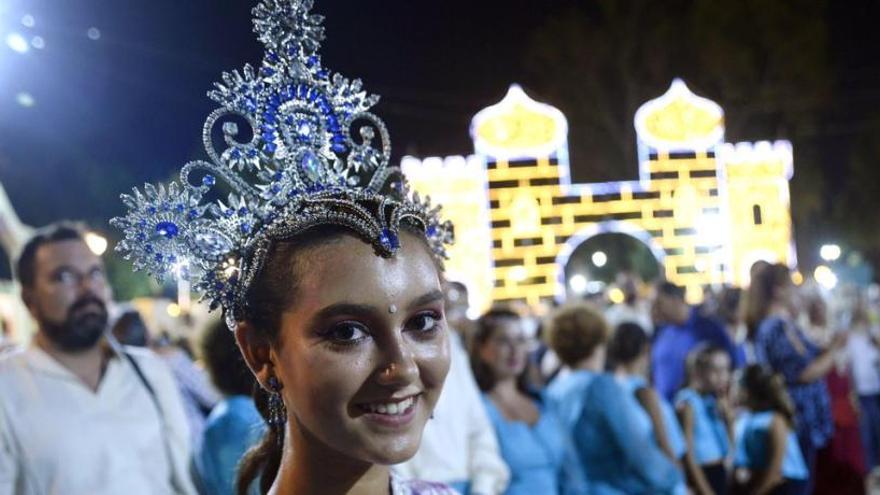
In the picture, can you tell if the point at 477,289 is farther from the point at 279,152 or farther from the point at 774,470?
the point at 279,152

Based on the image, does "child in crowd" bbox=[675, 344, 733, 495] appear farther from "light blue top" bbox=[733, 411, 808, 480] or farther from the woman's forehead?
the woman's forehead

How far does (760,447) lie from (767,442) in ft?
0.23

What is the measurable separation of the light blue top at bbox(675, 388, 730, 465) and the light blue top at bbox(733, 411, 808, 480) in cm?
30

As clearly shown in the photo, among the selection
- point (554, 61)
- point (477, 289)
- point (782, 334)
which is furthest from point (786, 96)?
point (782, 334)

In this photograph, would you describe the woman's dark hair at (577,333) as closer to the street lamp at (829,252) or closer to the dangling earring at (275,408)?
the dangling earring at (275,408)

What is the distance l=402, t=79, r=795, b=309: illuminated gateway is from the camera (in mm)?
22266

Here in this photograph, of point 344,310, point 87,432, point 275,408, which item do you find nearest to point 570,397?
point 87,432

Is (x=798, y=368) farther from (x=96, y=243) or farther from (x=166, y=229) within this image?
(x=166, y=229)

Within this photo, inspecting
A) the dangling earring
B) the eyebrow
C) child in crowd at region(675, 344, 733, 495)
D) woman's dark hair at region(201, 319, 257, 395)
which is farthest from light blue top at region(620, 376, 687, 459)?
the eyebrow

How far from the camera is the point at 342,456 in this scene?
193 cm

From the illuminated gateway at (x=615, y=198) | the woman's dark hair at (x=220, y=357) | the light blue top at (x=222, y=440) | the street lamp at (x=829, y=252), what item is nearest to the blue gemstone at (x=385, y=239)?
the light blue top at (x=222, y=440)

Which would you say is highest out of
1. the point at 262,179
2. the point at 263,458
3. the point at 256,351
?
the point at 262,179

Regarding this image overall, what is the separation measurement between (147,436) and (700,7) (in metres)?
18.8

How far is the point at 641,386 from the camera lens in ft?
19.0
